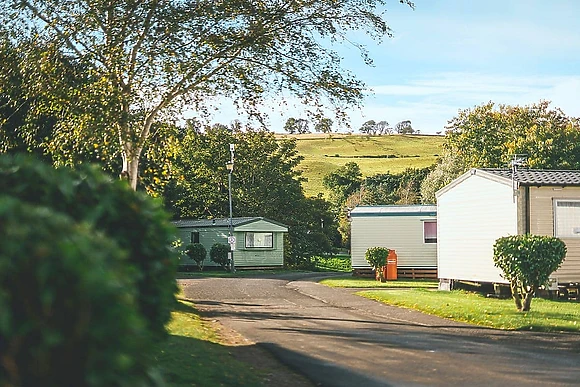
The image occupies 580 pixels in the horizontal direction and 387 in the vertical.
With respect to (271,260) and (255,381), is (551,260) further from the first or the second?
(271,260)

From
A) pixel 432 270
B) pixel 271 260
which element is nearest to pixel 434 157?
pixel 271 260

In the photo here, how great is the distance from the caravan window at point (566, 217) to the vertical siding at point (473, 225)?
1.08 m

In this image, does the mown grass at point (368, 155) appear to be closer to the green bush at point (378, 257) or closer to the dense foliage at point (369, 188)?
the dense foliage at point (369, 188)

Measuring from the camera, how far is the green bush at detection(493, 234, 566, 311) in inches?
635

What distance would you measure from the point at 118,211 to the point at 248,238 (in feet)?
124

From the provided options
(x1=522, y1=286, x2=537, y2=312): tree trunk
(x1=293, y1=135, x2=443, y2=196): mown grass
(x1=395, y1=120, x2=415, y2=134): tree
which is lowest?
(x1=522, y1=286, x2=537, y2=312): tree trunk

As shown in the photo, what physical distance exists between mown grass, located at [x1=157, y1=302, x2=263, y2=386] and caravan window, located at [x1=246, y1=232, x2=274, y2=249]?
2875 cm

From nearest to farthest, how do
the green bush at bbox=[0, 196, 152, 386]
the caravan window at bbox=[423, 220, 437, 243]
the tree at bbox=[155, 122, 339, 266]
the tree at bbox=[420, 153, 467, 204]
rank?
the green bush at bbox=[0, 196, 152, 386]
the caravan window at bbox=[423, 220, 437, 243]
the tree at bbox=[155, 122, 339, 266]
the tree at bbox=[420, 153, 467, 204]

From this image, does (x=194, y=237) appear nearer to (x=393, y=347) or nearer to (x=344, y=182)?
(x=344, y=182)

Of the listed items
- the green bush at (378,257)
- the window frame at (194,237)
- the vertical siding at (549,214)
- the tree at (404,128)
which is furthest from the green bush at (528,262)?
the tree at (404,128)

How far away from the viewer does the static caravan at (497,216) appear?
67.6ft

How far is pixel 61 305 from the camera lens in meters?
2.65

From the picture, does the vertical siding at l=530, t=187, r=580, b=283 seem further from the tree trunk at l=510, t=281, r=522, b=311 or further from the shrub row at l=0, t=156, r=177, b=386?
the shrub row at l=0, t=156, r=177, b=386

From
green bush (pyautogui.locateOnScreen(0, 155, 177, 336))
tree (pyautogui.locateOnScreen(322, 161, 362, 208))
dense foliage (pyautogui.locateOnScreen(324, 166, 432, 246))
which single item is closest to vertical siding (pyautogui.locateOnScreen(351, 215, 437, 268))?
dense foliage (pyautogui.locateOnScreen(324, 166, 432, 246))
